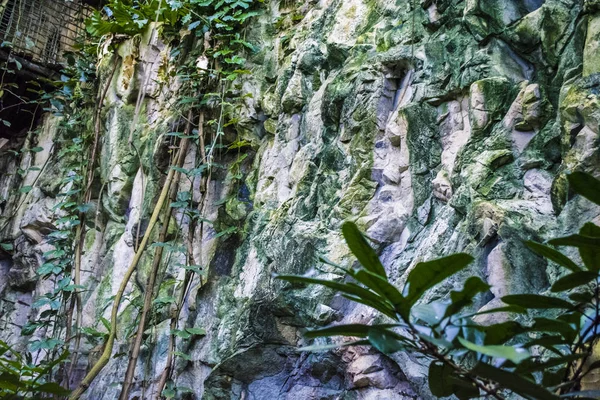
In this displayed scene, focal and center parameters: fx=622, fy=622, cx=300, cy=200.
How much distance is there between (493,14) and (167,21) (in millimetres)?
2441

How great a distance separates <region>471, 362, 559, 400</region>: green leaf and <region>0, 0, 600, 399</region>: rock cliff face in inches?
39.5

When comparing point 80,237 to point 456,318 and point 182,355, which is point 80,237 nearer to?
point 182,355

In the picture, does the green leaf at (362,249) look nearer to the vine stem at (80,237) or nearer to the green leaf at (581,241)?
the green leaf at (581,241)

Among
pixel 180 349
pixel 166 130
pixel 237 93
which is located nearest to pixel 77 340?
pixel 180 349

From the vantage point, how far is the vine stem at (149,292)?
2.87 metres

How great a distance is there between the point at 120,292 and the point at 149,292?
17 cm

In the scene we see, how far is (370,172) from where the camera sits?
252 centimetres

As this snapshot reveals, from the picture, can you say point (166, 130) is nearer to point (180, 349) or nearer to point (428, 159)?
point (180, 349)

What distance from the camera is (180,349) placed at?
3064 millimetres

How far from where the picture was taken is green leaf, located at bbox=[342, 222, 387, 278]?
785 millimetres

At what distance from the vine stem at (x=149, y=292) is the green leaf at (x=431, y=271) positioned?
236 centimetres

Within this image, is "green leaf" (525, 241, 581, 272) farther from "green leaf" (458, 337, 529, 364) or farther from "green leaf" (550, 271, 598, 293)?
"green leaf" (458, 337, 529, 364)

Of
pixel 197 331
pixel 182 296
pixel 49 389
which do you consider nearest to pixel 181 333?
pixel 197 331

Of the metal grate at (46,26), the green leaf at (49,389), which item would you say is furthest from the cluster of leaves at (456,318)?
the metal grate at (46,26)
